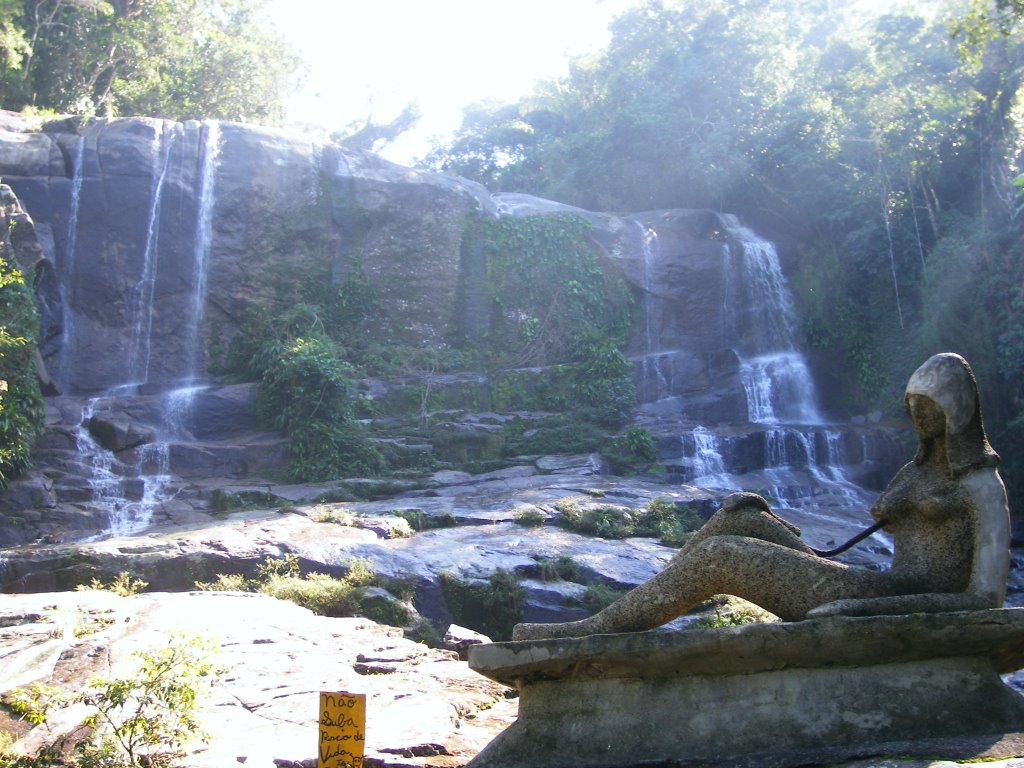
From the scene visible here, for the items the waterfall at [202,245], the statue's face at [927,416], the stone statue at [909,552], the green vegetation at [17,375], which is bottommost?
the stone statue at [909,552]

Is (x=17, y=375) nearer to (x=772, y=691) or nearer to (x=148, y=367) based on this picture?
(x=148, y=367)

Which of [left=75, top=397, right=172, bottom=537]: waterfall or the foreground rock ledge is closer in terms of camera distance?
the foreground rock ledge

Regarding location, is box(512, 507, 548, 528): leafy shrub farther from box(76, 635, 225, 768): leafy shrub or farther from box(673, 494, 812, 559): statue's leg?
box(673, 494, 812, 559): statue's leg

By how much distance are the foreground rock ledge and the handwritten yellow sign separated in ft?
1.93

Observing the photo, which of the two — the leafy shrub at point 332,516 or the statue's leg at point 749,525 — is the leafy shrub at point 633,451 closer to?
the leafy shrub at point 332,516

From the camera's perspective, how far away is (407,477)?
17.2m

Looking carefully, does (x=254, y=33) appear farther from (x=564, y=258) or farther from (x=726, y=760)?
(x=726, y=760)

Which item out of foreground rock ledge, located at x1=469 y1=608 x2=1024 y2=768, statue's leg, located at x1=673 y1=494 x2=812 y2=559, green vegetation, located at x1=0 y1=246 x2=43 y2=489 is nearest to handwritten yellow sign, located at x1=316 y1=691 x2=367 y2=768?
foreground rock ledge, located at x1=469 y1=608 x2=1024 y2=768

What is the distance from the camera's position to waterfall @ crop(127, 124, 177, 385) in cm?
2020

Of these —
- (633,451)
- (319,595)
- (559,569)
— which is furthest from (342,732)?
(633,451)

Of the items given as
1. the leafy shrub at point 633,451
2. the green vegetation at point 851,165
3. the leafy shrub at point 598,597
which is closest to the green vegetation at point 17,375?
the leafy shrub at point 598,597

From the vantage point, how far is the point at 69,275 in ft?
66.5

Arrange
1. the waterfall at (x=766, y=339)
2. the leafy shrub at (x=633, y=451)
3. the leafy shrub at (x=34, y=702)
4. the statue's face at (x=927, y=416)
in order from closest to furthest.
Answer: the statue's face at (x=927, y=416) → the leafy shrub at (x=34, y=702) → the leafy shrub at (x=633, y=451) → the waterfall at (x=766, y=339)

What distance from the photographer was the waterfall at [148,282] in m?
20.2
